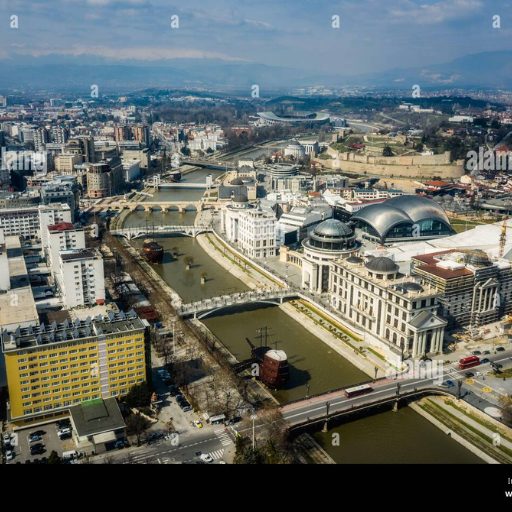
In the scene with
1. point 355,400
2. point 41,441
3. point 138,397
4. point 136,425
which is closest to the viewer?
point 41,441

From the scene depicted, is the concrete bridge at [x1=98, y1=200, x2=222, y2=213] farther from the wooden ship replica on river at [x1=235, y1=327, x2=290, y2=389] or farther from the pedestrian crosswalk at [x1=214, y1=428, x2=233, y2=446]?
the pedestrian crosswalk at [x1=214, y1=428, x2=233, y2=446]


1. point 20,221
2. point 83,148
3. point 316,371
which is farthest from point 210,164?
point 316,371

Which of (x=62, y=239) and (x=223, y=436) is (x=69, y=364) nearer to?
(x=223, y=436)

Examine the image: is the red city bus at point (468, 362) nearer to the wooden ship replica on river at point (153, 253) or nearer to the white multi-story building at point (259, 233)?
the white multi-story building at point (259, 233)

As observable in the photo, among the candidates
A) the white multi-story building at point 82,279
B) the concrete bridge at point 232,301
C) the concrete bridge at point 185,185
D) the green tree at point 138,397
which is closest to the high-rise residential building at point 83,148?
the concrete bridge at point 185,185

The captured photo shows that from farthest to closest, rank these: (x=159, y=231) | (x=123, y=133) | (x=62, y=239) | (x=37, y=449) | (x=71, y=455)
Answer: (x=123, y=133), (x=159, y=231), (x=62, y=239), (x=37, y=449), (x=71, y=455)
